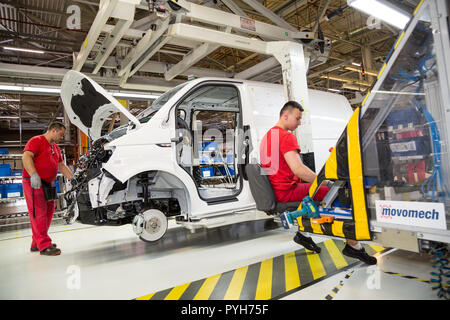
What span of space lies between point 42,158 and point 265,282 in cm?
332

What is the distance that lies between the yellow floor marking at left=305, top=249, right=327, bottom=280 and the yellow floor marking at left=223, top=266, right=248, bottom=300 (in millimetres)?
632

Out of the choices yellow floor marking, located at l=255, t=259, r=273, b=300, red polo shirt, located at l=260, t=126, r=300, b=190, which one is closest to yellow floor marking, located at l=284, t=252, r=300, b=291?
yellow floor marking, located at l=255, t=259, r=273, b=300

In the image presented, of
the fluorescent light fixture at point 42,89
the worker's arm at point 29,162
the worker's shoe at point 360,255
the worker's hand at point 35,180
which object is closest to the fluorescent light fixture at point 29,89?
the fluorescent light fixture at point 42,89

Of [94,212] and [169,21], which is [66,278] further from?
[169,21]

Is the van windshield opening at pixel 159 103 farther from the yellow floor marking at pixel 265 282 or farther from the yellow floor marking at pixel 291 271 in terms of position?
the yellow floor marking at pixel 291 271

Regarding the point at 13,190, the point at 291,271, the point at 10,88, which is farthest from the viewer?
the point at 13,190

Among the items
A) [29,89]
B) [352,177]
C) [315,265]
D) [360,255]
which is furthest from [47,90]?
[360,255]

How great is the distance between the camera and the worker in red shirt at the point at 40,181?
395 cm

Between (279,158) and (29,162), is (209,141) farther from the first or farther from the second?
(279,158)

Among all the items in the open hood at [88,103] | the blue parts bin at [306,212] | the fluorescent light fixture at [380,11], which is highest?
the fluorescent light fixture at [380,11]

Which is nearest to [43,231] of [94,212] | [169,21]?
[94,212]

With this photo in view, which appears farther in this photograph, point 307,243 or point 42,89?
point 42,89

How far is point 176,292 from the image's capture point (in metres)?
2.52
